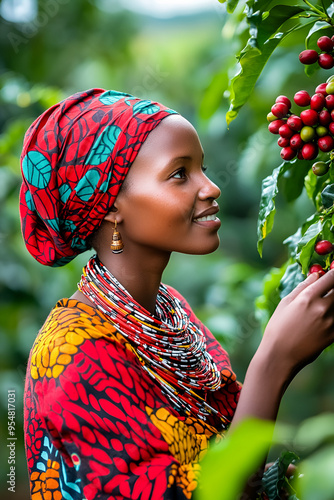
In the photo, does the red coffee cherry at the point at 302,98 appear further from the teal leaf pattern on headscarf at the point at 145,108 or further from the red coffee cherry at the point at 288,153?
the teal leaf pattern on headscarf at the point at 145,108

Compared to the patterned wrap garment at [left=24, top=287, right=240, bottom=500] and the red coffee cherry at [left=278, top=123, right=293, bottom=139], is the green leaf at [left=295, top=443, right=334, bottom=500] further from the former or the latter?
the red coffee cherry at [left=278, top=123, right=293, bottom=139]

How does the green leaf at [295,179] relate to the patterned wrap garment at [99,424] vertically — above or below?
above

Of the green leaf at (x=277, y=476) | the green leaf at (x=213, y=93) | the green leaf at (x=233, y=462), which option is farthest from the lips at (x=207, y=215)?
the green leaf at (x=213, y=93)

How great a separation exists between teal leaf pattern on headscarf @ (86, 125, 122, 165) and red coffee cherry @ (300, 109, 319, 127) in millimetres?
416

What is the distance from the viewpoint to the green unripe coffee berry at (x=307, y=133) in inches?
44.8

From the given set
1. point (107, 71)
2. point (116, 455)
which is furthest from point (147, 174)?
point (107, 71)

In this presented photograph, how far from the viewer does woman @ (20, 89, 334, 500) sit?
1.13m

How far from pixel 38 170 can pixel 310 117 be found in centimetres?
61

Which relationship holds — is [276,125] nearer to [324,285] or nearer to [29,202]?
[324,285]

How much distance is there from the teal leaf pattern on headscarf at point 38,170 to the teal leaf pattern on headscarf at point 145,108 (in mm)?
233

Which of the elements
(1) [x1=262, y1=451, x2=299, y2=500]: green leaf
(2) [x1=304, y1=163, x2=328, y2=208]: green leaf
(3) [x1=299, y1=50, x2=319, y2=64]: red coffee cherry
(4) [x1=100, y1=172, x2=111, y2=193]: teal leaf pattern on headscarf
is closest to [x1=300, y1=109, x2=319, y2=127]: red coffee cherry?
(3) [x1=299, y1=50, x2=319, y2=64]: red coffee cherry

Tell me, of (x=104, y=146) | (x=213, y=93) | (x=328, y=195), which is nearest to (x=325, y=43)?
(x=328, y=195)

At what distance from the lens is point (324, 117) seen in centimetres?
113

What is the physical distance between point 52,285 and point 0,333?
1.34ft
